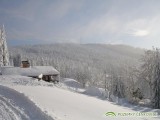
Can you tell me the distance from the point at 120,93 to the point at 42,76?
22.7 metres

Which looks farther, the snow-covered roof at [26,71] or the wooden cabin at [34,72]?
the wooden cabin at [34,72]

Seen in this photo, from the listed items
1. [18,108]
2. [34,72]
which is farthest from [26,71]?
[18,108]

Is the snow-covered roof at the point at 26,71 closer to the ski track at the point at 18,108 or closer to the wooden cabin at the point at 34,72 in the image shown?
the wooden cabin at the point at 34,72

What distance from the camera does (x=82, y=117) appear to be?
22.9 meters

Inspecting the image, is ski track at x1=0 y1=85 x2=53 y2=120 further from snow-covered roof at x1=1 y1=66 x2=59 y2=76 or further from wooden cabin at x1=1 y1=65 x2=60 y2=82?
wooden cabin at x1=1 y1=65 x2=60 y2=82

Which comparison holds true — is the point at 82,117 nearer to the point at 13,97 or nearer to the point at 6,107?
the point at 6,107

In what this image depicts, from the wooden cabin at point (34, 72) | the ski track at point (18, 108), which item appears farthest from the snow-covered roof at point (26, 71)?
the ski track at point (18, 108)

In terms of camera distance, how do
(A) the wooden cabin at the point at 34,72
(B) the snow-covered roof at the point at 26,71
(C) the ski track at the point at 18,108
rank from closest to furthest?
(C) the ski track at the point at 18,108 < (B) the snow-covered roof at the point at 26,71 < (A) the wooden cabin at the point at 34,72

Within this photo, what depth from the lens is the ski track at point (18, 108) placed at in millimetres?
21578

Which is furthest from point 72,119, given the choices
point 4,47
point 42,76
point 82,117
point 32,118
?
point 4,47

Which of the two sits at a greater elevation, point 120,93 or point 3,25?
point 3,25

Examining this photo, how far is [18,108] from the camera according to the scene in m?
23.8

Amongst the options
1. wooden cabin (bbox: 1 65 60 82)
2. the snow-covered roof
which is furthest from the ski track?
wooden cabin (bbox: 1 65 60 82)

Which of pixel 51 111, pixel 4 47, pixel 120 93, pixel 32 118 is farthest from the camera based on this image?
pixel 4 47
